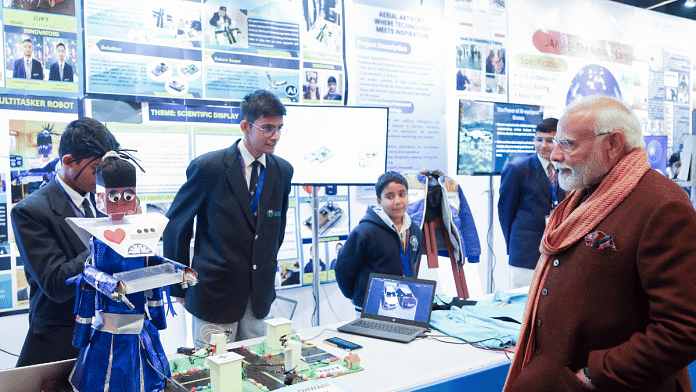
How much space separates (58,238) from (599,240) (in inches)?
70.3

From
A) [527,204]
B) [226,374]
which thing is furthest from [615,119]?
[527,204]

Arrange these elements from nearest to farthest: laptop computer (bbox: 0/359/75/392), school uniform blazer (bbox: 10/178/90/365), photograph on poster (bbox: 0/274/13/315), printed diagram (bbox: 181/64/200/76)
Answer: laptop computer (bbox: 0/359/75/392), school uniform blazer (bbox: 10/178/90/365), photograph on poster (bbox: 0/274/13/315), printed diagram (bbox: 181/64/200/76)

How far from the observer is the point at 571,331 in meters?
1.49

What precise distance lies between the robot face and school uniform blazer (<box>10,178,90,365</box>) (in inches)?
13.4

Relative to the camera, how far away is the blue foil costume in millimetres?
1438

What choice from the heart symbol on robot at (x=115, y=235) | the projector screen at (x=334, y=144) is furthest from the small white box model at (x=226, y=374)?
the projector screen at (x=334, y=144)

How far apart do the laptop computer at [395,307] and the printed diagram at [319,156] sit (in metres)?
1.27

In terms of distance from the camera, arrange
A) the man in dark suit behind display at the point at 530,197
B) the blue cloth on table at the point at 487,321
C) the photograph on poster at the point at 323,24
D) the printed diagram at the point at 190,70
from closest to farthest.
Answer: the blue cloth on table at the point at 487,321 < the printed diagram at the point at 190,70 < the man in dark suit behind display at the point at 530,197 < the photograph on poster at the point at 323,24

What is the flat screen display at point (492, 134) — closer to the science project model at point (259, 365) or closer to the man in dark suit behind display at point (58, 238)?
the science project model at point (259, 365)

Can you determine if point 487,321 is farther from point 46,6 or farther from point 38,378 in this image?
point 46,6

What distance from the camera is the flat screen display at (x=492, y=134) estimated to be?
447 centimetres

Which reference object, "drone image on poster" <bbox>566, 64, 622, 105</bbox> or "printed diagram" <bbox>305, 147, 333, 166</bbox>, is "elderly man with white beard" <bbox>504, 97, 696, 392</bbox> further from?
"drone image on poster" <bbox>566, 64, 622, 105</bbox>

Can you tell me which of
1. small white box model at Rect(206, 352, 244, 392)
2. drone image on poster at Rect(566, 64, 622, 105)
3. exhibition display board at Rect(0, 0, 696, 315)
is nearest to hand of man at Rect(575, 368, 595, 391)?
small white box model at Rect(206, 352, 244, 392)

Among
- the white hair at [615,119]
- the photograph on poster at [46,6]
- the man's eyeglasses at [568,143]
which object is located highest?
the photograph on poster at [46,6]
